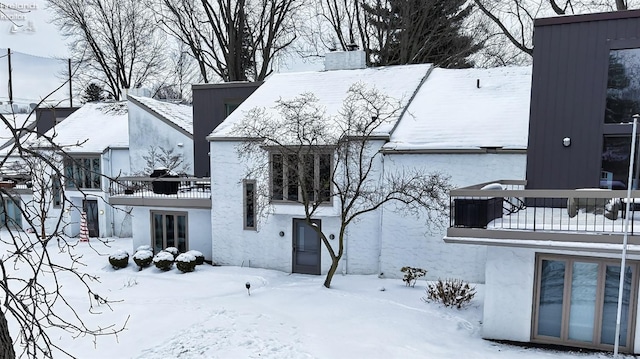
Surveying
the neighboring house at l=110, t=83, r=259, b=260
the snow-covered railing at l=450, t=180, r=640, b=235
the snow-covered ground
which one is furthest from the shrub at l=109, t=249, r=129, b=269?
the snow-covered railing at l=450, t=180, r=640, b=235

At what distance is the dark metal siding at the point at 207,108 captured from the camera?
18.4 meters

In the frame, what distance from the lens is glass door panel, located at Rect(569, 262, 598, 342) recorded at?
815 centimetres

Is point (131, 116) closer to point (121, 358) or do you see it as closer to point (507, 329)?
point (121, 358)

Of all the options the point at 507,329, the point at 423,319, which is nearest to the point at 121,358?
the point at 423,319

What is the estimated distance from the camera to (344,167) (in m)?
13.6

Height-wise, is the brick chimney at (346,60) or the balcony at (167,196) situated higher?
the brick chimney at (346,60)

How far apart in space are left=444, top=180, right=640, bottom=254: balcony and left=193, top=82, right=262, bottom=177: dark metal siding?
41.0 ft

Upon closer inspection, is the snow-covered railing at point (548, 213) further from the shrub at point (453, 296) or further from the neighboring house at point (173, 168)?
the neighboring house at point (173, 168)

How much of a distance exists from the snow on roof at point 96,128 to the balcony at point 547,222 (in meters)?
19.2

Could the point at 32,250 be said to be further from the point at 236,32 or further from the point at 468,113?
the point at 236,32

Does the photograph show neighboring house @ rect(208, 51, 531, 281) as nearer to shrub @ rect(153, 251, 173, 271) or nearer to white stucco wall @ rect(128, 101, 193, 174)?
shrub @ rect(153, 251, 173, 271)

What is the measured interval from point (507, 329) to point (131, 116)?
769 inches

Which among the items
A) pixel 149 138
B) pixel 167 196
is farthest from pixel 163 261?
pixel 149 138

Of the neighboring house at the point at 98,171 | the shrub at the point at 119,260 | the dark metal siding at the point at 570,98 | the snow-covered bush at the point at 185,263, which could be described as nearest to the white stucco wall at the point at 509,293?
the dark metal siding at the point at 570,98
